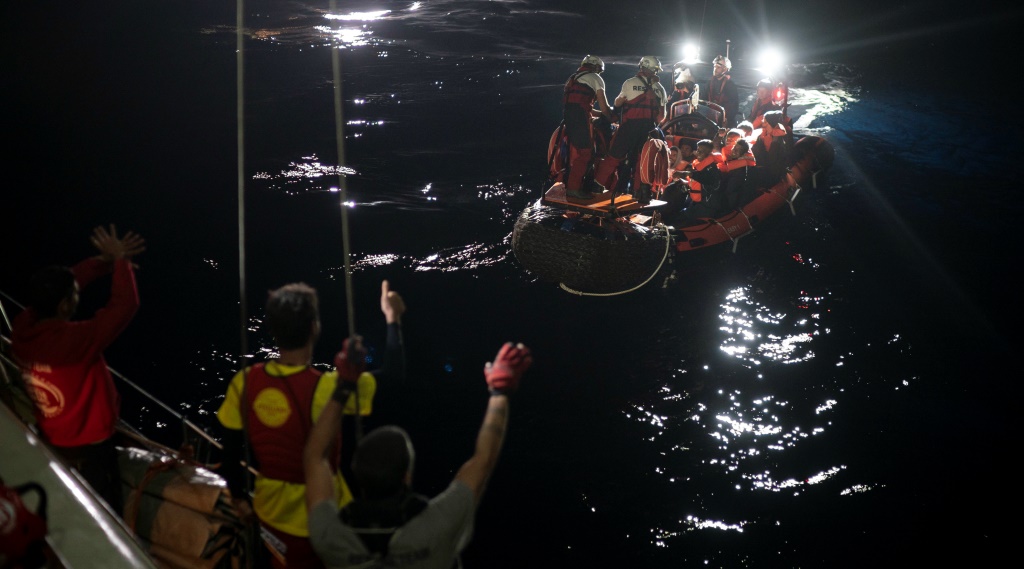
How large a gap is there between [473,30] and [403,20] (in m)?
2.99

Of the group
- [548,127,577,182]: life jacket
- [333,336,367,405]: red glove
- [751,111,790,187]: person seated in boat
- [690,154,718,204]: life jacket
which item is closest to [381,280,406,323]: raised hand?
[333,336,367,405]: red glove

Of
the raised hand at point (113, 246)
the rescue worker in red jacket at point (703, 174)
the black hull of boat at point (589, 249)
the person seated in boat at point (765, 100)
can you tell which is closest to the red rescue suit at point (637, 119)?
the rescue worker in red jacket at point (703, 174)

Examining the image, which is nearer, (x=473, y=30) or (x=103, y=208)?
(x=103, y=208)

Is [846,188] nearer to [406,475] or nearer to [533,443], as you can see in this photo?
[533,443]

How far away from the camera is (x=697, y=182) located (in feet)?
29.6

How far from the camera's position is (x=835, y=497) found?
19.9 ft

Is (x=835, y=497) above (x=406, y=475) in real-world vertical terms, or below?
below

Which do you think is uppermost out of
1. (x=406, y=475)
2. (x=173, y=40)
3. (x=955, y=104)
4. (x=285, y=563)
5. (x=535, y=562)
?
(x=173, y=40)

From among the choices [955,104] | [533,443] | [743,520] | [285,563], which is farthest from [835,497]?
[955,104]

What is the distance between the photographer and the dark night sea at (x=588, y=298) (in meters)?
5.99

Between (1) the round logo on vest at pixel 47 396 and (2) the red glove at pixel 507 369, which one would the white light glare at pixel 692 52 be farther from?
(1) the round logo on vest at pixel 47 396

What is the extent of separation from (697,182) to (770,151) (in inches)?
64.1

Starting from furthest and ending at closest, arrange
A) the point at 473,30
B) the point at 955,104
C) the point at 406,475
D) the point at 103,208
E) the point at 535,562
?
the point at 473,30 → the point at 955,104 → the point at 103,208 → the point at 535,562 → the point at 406,475

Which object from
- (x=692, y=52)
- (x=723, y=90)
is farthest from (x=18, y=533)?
(x=692, y=52)
